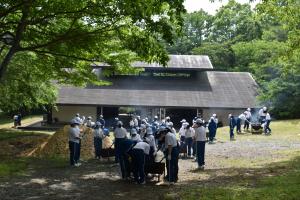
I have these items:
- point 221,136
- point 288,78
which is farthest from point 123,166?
point 288,78

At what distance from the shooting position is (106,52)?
1888 cm

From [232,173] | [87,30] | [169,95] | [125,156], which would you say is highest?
[87,30]

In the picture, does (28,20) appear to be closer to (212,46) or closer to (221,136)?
(221,136)

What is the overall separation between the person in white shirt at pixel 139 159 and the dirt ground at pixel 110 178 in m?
0.32

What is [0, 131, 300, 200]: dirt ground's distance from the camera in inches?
501

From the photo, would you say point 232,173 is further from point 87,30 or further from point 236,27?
point 236,27

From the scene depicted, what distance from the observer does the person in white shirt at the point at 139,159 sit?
46.6ft

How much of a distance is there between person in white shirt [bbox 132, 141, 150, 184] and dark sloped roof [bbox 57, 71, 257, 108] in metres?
25.4

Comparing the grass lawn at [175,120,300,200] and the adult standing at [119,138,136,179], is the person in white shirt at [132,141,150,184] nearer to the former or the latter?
the adult standing at [119,138,136,179]

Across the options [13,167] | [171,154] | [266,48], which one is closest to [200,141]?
[171,154]

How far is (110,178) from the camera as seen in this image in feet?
50.9

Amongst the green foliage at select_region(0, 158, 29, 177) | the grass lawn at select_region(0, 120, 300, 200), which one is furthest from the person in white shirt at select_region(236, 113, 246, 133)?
the green foliage at select_region(0, 158, 29, 177)

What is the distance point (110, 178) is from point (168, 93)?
90.1 feet

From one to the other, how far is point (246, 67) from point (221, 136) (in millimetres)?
31795
